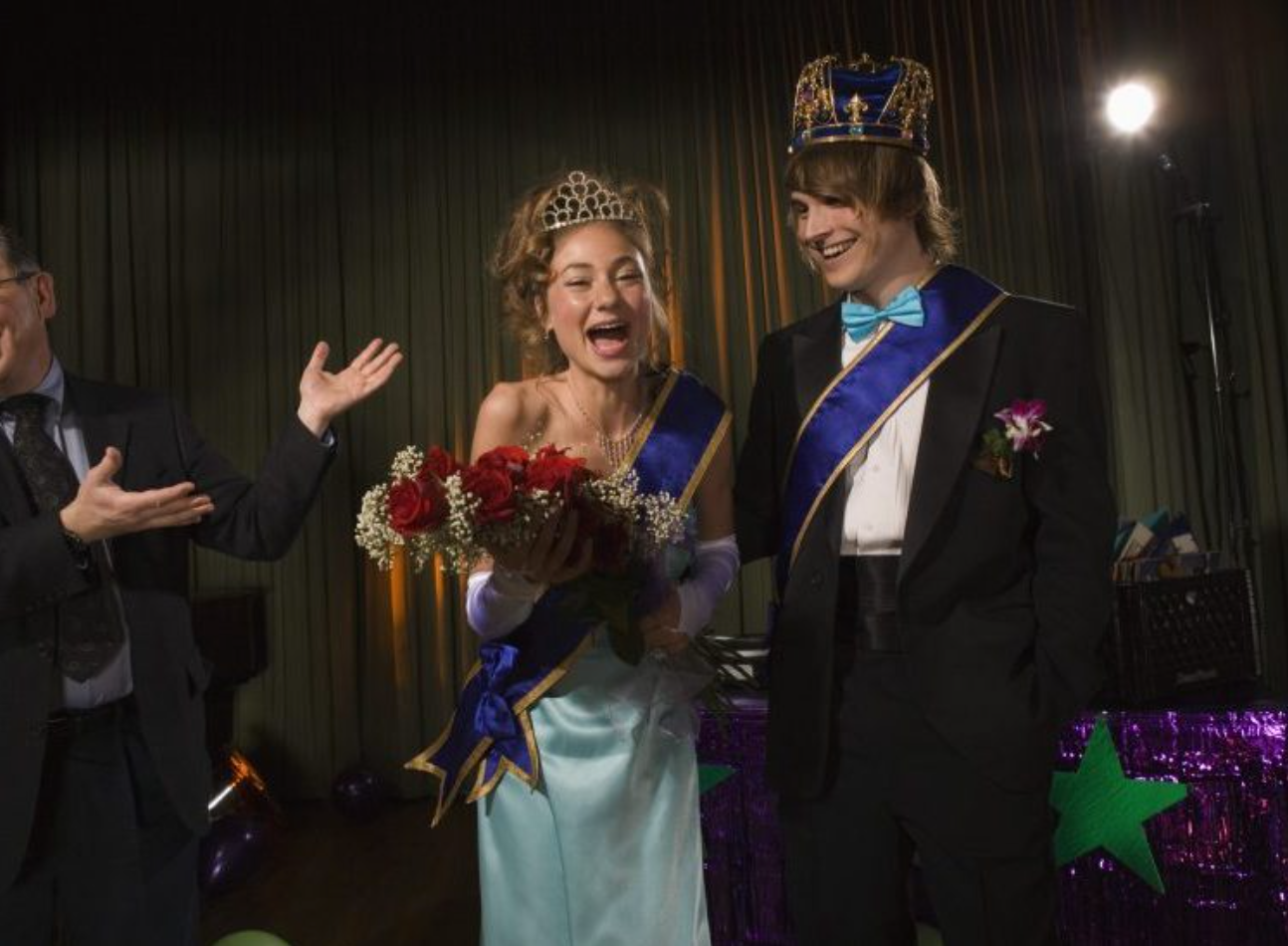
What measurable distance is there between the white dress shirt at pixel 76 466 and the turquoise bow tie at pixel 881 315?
1283 millimetres

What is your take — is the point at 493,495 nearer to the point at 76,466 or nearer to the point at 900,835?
the point at 900,835

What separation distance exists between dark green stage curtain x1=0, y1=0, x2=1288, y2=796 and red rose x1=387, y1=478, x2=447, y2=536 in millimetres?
A: 3737

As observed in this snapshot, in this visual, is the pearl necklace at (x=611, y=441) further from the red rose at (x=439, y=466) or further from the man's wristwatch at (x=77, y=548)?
the man's wristwatch at (x=77, y=548)

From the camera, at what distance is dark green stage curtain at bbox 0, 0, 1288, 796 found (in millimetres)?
5062

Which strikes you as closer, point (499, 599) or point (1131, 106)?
point (499, 599)

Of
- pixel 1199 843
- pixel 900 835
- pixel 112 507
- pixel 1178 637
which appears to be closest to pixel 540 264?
pixel 112 507

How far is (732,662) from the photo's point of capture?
2025 mm

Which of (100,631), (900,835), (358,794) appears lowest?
(358,794)

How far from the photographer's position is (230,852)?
12.4 feet

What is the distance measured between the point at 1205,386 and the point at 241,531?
380 cm

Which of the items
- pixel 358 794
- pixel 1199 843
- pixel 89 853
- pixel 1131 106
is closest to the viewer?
pixel 89 853

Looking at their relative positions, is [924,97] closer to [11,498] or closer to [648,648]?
[648,648]

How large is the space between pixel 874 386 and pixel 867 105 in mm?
437

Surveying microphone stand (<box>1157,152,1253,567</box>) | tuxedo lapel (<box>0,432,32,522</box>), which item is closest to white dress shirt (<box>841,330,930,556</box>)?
tuxedo lapel (<box>0,432,32,522</box>)
